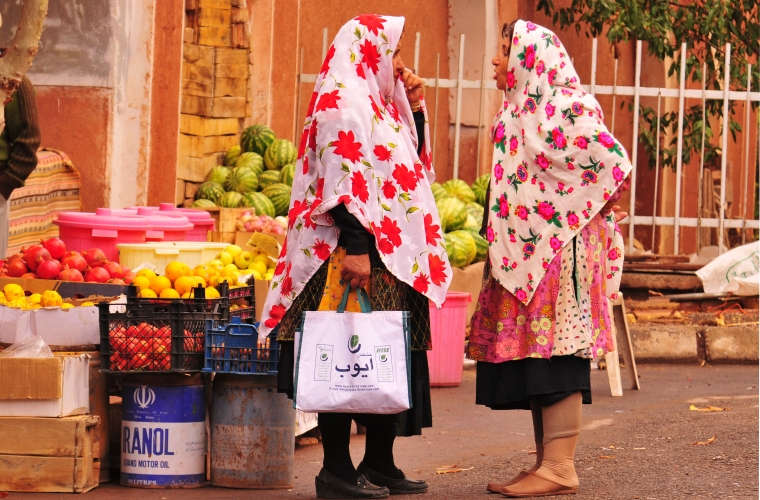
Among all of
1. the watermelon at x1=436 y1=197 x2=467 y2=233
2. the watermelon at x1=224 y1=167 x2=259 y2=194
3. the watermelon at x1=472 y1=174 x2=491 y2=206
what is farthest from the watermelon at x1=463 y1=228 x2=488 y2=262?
the watermelon at x1=224 y1=167 x2=259 y2=194

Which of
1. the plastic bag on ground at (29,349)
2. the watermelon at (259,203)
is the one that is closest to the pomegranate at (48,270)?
the plastic bag on ground at (29,349)

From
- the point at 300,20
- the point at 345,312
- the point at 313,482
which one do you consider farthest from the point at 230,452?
the point at 300,20

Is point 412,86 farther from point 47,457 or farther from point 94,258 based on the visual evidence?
point 94,258

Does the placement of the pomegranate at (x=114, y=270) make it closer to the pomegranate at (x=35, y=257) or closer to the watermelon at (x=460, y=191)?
the pomegranate at (x=35, y=257)

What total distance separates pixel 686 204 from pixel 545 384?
12.6 metres

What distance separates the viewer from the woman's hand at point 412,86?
495 centimetres

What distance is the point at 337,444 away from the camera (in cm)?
486

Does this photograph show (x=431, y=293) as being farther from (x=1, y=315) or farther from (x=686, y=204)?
(x=686, y=204)

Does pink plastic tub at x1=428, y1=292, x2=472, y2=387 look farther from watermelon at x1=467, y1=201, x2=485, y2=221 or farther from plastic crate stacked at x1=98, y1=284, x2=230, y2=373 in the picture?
plastic crate stacked at x1=98, y1=284, x2=230, y2=373

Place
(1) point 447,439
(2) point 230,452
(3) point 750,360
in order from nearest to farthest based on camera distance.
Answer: (2) point 230,452 < (1) point 447,439 < (3) point 750,360

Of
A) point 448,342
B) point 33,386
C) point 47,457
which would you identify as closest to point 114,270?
point 33,386

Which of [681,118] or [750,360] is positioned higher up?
[681,118]

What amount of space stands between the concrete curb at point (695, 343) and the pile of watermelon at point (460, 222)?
1538mm

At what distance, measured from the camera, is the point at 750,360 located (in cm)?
1026
